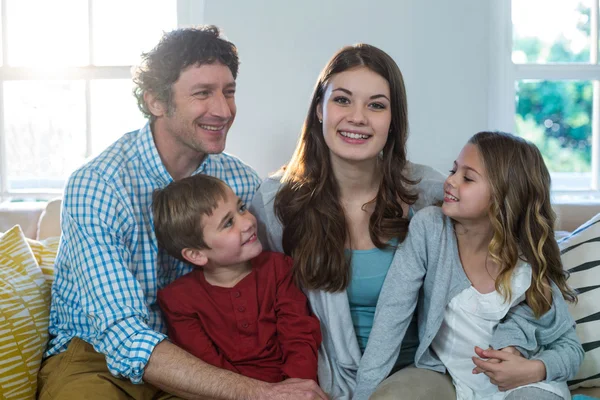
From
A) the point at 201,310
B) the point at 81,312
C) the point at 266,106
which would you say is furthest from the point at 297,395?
the point at 266,106

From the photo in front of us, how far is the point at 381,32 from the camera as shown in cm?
296

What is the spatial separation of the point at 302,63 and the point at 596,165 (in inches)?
58.8

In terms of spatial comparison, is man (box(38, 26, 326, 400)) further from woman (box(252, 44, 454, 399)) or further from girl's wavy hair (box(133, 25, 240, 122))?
woman (box(252, 44, 454, 399))

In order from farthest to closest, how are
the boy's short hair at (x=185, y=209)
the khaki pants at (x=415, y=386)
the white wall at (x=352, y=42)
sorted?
the white wall at (x=352, y=42) → the boy's short hair at (x=185, y=209) → the khaki pants at (x=415, y=386)

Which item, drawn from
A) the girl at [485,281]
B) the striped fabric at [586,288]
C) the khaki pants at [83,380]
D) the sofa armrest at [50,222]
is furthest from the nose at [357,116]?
the sofa armrest at [50,222]

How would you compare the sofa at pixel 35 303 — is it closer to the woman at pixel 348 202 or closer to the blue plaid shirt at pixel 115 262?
the blue plaid shirt at pixel 115 262

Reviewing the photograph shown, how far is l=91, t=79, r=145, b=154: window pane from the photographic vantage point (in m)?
3.26

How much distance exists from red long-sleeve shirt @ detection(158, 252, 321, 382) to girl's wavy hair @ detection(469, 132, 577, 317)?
21.9 inches

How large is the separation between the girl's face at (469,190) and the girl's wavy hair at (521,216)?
2cm

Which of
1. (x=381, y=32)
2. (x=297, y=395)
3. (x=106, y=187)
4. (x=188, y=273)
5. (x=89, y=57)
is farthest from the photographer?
(x=89, y=57)

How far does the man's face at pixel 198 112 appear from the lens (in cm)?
209

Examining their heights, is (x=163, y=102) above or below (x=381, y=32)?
below

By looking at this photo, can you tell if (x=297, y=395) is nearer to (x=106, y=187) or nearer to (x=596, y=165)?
(x=106, y=187)

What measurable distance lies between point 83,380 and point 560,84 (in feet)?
8.41
